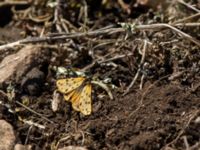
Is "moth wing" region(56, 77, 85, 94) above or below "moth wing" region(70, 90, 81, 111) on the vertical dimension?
above

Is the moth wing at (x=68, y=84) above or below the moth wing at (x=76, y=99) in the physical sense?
above

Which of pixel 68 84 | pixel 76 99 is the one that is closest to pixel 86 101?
pixel 76 99

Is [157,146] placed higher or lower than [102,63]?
lower

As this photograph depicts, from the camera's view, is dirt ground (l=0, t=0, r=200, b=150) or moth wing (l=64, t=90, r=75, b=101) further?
moth wing (l=64, t=90, r=75, b=101)

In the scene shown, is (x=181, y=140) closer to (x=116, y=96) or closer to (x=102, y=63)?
(x=116, y=96)

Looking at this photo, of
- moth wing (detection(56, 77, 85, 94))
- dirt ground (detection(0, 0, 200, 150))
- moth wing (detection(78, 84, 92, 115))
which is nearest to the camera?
dirt ground (detection(0, 0, 200, 150))

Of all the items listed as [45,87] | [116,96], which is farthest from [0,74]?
[116,96]

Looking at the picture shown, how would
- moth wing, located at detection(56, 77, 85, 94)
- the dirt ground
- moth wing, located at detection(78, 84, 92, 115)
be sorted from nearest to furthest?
the dirt ground < moth wing, located at detection(78, 84, 92, 115) < moth wing, located at detection(56, 77, 85, 94)

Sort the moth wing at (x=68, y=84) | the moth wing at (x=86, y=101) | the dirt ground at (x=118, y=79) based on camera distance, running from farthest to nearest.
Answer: the moth wing at (x=68, y=84) → the moth wing at (x=86, y=101) → the dirt ground at (x=118, y=79)
